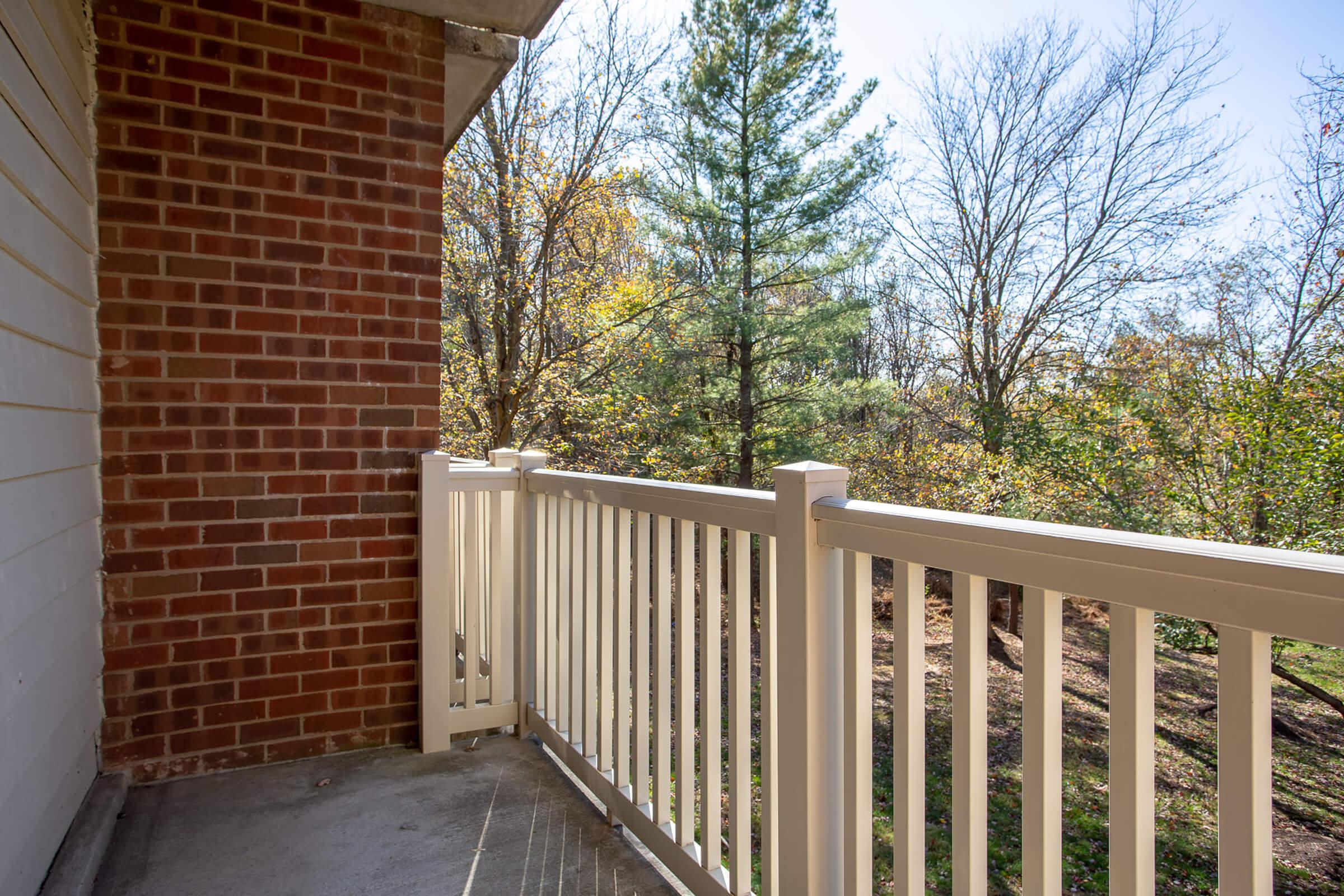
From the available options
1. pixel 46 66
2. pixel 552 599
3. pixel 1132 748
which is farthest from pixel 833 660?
pixel 46 66

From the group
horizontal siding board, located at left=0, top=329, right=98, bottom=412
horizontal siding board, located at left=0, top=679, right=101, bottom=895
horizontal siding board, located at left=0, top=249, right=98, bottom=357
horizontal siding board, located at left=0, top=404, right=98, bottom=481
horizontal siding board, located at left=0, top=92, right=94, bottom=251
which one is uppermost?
horizontal siding board, located at left=0, top=92, right=94, bottom=251

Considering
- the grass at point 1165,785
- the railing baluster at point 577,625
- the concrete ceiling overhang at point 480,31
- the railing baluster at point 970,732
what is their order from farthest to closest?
the grass at point 1165,785 → the concrete ceiling overhang at point 480,31 → the railing baluster at point 577,625 → the railing baluster at point 970,732

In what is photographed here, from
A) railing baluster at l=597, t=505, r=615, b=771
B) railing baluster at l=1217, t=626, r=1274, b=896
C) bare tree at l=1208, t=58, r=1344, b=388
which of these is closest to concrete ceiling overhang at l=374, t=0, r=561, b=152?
railing baluster at l=597, t=505, r=615, b=771

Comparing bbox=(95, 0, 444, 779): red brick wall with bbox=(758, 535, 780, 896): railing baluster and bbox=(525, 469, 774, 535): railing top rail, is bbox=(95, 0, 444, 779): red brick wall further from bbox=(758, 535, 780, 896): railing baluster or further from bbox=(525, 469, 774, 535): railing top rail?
bbox=(758, 535, 780, 896): railing baluster

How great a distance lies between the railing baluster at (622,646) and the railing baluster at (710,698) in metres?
0.36

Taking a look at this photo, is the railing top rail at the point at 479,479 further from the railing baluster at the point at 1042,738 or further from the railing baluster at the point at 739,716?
the railing baluster at the point at 1042,738

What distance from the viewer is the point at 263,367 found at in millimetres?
2525

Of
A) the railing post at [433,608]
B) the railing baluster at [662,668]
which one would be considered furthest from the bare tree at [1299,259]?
the railing post at [433,608]

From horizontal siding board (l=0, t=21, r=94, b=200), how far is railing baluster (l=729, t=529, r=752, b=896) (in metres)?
1.74

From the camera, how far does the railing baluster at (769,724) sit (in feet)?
4.70

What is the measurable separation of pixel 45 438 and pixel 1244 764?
2.34 meters

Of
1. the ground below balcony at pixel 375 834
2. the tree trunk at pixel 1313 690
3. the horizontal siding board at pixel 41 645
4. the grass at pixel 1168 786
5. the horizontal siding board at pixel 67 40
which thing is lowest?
the grass at pixel 1168 786

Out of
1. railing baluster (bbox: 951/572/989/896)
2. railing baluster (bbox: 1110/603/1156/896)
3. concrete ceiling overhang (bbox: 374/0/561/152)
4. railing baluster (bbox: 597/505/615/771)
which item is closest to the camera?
railing baluster (bbox: 1110/603/1156/896)

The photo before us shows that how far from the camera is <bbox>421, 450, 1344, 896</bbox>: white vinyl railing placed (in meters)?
0.77
